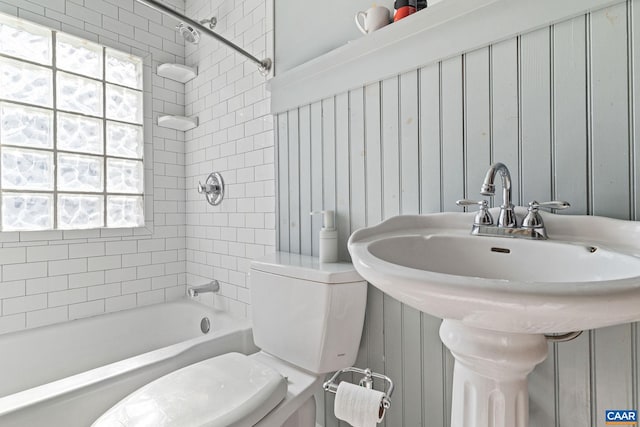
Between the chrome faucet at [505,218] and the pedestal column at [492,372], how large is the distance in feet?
0.82

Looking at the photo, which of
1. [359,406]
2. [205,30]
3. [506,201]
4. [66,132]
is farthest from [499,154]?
[66,132]

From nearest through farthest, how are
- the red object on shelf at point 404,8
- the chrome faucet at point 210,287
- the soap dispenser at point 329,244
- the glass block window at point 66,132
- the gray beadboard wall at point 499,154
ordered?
the gray beadboard wall at point 499,154
the red object on shelf at point 404,8
the soap dispenser at point 329,244
the glass block window at point 66,132
the chrome faucet at point 210,287

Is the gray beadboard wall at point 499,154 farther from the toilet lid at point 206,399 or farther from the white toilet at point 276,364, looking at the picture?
the toilet lid at point 206,399

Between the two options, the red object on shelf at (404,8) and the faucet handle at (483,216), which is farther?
the red object on shelf at (404,8)

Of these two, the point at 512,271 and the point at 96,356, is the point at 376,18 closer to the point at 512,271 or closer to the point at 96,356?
the point at 512,271

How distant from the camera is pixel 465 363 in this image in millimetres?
666

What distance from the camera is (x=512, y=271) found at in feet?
2.51

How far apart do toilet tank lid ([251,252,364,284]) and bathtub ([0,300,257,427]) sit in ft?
1.40

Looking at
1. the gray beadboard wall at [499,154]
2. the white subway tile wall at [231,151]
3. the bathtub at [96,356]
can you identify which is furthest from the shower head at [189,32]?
the bathtub at [96,356]

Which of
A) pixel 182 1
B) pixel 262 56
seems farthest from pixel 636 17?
pixel 182 1

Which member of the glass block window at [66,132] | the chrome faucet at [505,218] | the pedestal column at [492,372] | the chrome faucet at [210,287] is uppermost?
the glass block window at [66,132]

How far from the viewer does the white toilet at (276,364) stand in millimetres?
812

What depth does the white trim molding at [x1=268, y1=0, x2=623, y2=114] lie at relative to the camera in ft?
2.73

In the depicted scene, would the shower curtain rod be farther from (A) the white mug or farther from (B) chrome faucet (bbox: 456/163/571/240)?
(B) chrome faucet (bbox: 456/163/571/240)
